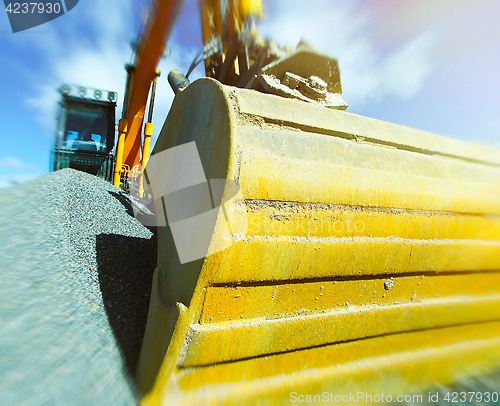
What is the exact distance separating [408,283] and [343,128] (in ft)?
2.17

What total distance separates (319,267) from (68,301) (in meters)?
0.98

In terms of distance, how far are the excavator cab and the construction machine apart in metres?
5.03

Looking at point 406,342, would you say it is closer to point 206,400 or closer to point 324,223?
point 324,223

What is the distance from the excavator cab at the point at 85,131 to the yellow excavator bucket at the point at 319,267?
5.12m

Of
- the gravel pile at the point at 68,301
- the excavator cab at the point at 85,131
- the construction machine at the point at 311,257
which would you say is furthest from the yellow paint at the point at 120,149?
the construction machine at the point at 311,257

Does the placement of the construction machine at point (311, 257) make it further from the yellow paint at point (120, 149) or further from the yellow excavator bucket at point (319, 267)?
the yellow paint at point (120, 149)

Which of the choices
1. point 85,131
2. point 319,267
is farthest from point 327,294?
point 85,131

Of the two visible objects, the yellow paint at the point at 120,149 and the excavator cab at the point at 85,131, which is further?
the excavator cab at the point at 85,131

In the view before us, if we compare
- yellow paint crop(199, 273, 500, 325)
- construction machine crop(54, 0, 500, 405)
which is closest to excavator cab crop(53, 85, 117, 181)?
construction machine crop(54, 0, 500, 405)

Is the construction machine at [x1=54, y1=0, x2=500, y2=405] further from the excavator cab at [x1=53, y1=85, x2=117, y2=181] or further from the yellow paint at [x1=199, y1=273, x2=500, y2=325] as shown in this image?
the excavator cab at [x1=53, y1=85, x2=117, y2=181]

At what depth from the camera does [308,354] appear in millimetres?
1062

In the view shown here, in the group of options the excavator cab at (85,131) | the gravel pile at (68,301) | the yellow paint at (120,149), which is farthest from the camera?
the excavator cab at (85,131)

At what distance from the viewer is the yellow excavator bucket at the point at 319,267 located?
893mm

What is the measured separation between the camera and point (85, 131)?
5836 mm
